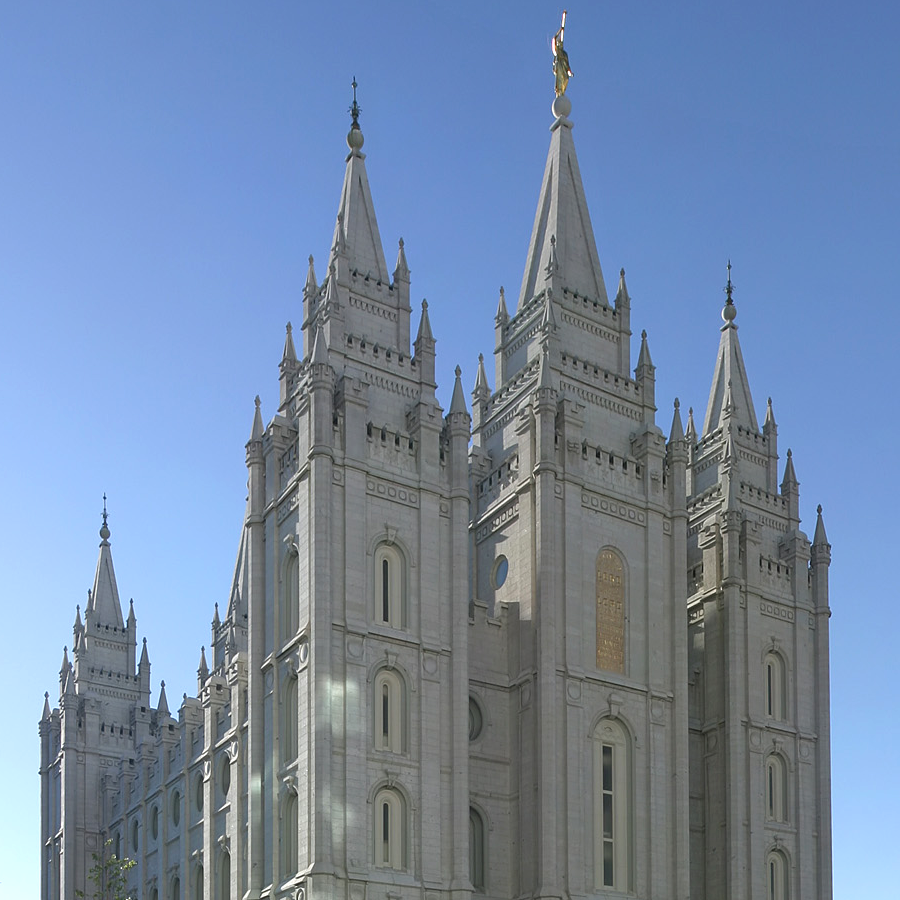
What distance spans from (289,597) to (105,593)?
4154 centimetres

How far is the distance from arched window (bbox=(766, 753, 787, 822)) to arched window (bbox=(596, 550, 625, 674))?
8608 mm

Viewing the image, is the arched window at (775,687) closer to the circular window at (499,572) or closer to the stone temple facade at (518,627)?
the stone temple facade at (518,627)

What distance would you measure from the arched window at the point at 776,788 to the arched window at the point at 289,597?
19.3 meters

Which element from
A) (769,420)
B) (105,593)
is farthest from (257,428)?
(105,593)

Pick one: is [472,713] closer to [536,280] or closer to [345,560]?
[345,560]

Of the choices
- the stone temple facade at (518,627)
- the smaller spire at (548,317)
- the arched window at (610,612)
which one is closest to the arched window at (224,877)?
the stone temple facade at (518,627)

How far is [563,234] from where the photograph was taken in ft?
190

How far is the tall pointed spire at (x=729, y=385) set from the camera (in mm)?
63719

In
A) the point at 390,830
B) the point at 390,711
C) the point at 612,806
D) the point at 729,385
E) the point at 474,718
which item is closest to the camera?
the point at 390,830

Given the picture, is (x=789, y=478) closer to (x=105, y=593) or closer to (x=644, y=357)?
(x=644, y=357)

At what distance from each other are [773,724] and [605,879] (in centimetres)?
1070

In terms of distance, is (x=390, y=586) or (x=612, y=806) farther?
(x=612, y=806)

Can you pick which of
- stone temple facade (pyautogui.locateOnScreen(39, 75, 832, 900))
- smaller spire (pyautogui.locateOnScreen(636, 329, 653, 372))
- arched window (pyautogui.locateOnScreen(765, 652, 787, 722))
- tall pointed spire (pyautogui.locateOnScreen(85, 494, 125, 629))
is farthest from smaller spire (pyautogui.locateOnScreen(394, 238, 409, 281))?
tall pointed spire (pyautogui.locateOnScreen(85, 494, 125, 629))

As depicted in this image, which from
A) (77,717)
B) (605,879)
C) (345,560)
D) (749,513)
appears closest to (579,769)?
(605,879)
